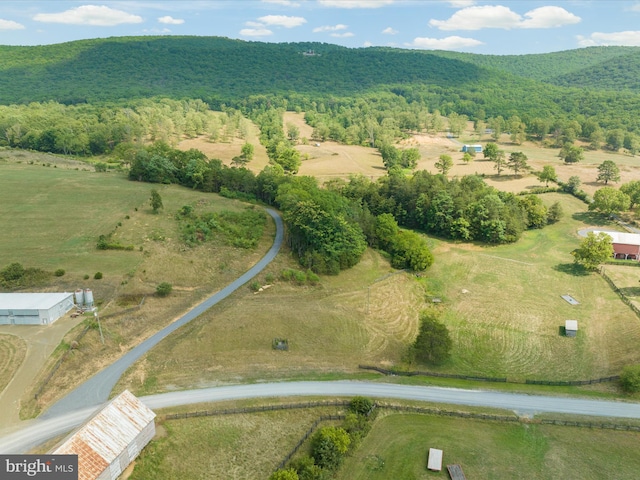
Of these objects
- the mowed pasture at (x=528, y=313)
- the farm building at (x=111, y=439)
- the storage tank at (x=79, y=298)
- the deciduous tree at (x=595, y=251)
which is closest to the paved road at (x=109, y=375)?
the farm building at (x=111, y=439)

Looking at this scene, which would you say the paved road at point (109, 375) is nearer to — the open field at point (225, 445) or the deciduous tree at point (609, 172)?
the open field at point (225, 445)

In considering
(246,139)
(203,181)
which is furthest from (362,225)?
(246,139)

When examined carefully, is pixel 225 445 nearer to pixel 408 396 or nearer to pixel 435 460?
pixel 435 460

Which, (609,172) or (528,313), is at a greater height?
(609,172)

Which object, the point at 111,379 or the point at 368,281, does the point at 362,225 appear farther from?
the point at 111,379

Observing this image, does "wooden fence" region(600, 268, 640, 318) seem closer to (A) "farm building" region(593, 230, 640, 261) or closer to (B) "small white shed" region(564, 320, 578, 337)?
(A) "farm building" region(593, 230, 640, 261)

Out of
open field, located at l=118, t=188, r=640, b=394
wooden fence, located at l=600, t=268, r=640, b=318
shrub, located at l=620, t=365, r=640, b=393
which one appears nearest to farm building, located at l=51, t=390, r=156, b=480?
open field, located at l=118, t=188, r=640, b=394

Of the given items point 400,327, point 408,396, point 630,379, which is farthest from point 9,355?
point 630,379
